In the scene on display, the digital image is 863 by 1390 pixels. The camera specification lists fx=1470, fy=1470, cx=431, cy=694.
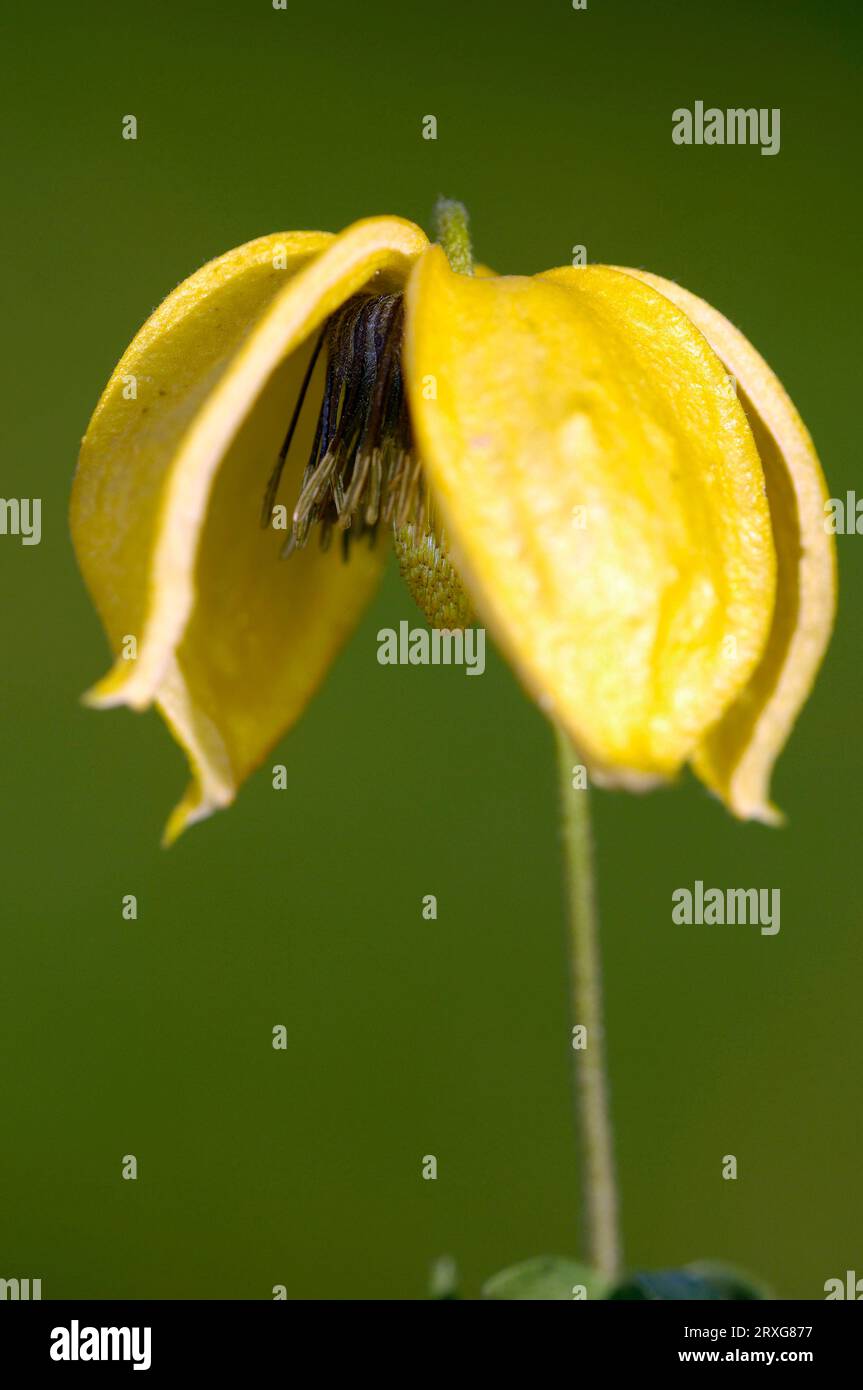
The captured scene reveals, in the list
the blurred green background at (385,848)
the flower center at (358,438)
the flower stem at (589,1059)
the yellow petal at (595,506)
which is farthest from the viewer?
the blurred green background at (385,848)

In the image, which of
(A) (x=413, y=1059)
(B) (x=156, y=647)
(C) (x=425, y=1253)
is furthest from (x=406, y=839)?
(B) (x=156, y=647)

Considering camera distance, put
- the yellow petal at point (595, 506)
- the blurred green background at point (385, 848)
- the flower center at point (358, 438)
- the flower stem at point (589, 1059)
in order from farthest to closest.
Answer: the blurred green background at point (385, 848)
the flower center at point (358, 438)
the flower stem at point (589, 1059)
the yellow petal at point (595, 506)

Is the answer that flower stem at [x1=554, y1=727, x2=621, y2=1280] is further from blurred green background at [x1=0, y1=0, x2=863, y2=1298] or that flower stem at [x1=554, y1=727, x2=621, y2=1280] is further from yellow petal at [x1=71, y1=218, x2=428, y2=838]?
blurred green background at [x1=0, y1=0, x2=863, y2=1298]

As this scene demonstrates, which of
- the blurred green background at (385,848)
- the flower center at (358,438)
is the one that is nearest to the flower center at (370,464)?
the flower center at (358,438)

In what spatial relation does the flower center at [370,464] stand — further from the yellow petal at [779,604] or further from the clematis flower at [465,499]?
the yellow petal at [779,604]

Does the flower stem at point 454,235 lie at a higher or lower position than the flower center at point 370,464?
higher

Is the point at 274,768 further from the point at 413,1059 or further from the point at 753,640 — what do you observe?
the point at 753,640

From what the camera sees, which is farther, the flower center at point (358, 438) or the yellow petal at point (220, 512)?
the flower center at point (358, 438)

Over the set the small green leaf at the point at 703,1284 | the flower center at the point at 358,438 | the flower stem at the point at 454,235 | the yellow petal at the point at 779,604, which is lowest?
the small green leaf at the point at 703,1284
